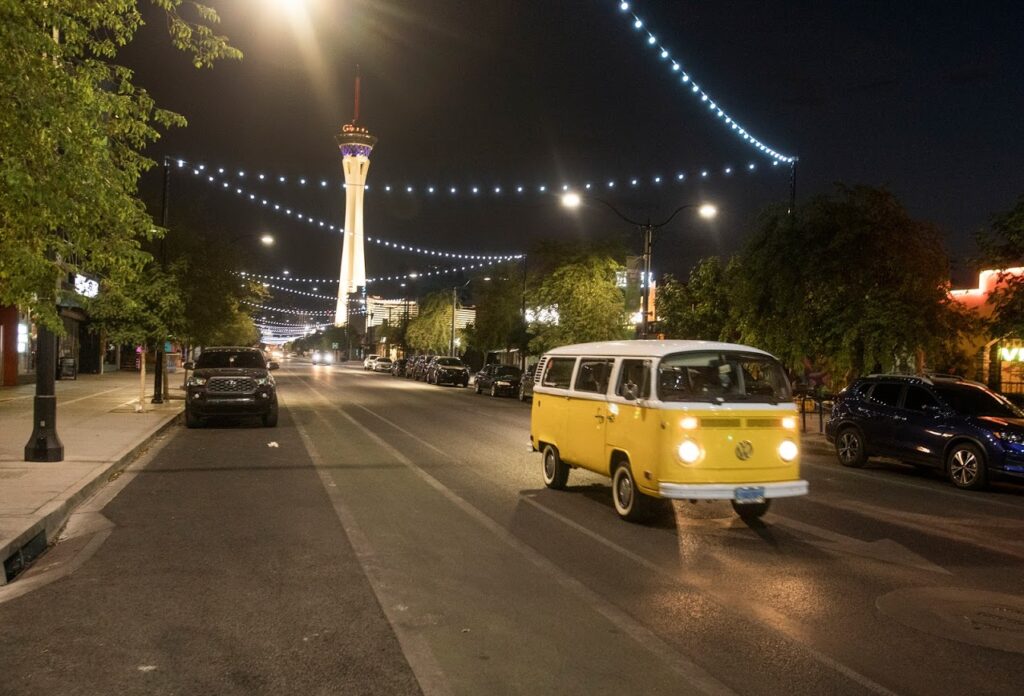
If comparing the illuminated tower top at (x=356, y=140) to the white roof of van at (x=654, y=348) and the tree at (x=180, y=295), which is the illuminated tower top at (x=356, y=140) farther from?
the white roof of van at (x=654, y=348)

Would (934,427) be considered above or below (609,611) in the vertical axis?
above

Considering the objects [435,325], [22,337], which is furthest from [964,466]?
[435,325]

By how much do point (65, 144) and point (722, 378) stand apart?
685 centimetres

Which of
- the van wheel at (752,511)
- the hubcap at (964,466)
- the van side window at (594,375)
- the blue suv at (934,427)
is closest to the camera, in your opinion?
the van wheel at (752,511)

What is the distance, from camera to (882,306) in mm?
21078

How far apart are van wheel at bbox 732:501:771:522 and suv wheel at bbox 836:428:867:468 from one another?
663cm

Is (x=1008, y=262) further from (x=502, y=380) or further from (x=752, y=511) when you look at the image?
(x=502, y=380)

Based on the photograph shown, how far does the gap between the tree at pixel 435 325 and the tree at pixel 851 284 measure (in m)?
52.1

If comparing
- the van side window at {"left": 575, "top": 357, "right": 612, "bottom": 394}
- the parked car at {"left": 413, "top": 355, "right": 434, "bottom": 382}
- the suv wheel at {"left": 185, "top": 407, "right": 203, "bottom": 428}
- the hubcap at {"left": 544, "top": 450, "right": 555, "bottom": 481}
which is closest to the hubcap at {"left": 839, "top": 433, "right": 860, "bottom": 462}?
the hubcap at {"left": 544, "top": 450, "right": 555, "bottom": 481}

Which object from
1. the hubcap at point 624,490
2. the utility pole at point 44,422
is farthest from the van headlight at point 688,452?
the utility pole at point 44,422

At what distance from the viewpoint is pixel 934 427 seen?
48.4ft

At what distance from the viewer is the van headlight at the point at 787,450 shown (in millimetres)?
9758

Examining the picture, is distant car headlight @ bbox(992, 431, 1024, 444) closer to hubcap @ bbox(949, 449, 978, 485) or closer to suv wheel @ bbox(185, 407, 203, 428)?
hubcap @ bbox(949, 449, 978, 485)

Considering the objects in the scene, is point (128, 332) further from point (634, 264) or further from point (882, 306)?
point (882, 306)
